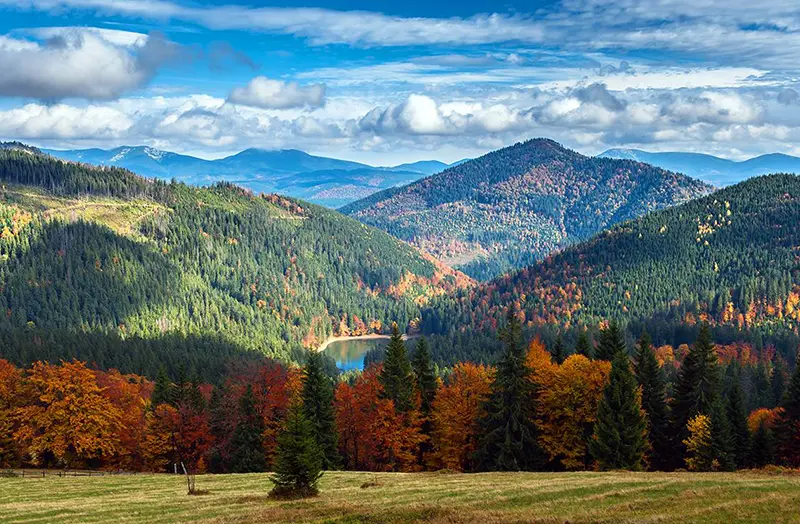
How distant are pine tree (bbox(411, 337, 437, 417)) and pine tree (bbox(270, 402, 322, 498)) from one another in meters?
34.8

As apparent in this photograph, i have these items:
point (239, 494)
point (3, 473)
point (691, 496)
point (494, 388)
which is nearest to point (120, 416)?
point (3, 473)

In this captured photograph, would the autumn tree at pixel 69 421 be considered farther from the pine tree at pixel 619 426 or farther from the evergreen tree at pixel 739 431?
the evergreen tree at pixel 739 431

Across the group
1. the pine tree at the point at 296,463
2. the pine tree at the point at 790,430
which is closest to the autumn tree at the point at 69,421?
the pine tree at the point at 296,463

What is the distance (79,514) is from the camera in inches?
1750

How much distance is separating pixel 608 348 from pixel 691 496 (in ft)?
147

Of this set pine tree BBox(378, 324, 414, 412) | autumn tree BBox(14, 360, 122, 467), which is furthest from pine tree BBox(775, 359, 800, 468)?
autumn tree BBox(14, 360, 122, 467)

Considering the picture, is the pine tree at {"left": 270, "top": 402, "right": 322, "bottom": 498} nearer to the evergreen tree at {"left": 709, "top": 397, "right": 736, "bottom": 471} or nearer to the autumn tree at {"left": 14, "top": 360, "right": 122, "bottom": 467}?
the evergreen tree at {"left": 709, "top": 397, "right": 736, "bottom": 471}

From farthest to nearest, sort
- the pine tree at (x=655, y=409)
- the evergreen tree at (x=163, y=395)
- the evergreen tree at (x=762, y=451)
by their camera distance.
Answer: the evergreen tree at (x=163, y=395), the pine tree at (x=655, y=409), the evergreen tree at (x=762, y=451)

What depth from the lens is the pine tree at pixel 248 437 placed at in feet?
262

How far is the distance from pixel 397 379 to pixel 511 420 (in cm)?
1488

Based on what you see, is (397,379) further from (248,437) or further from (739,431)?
(739,431)

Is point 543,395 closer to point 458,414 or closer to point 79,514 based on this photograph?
point 458,414

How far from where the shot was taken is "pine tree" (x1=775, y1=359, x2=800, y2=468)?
237ft

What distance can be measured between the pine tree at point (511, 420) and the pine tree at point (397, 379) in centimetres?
1044
